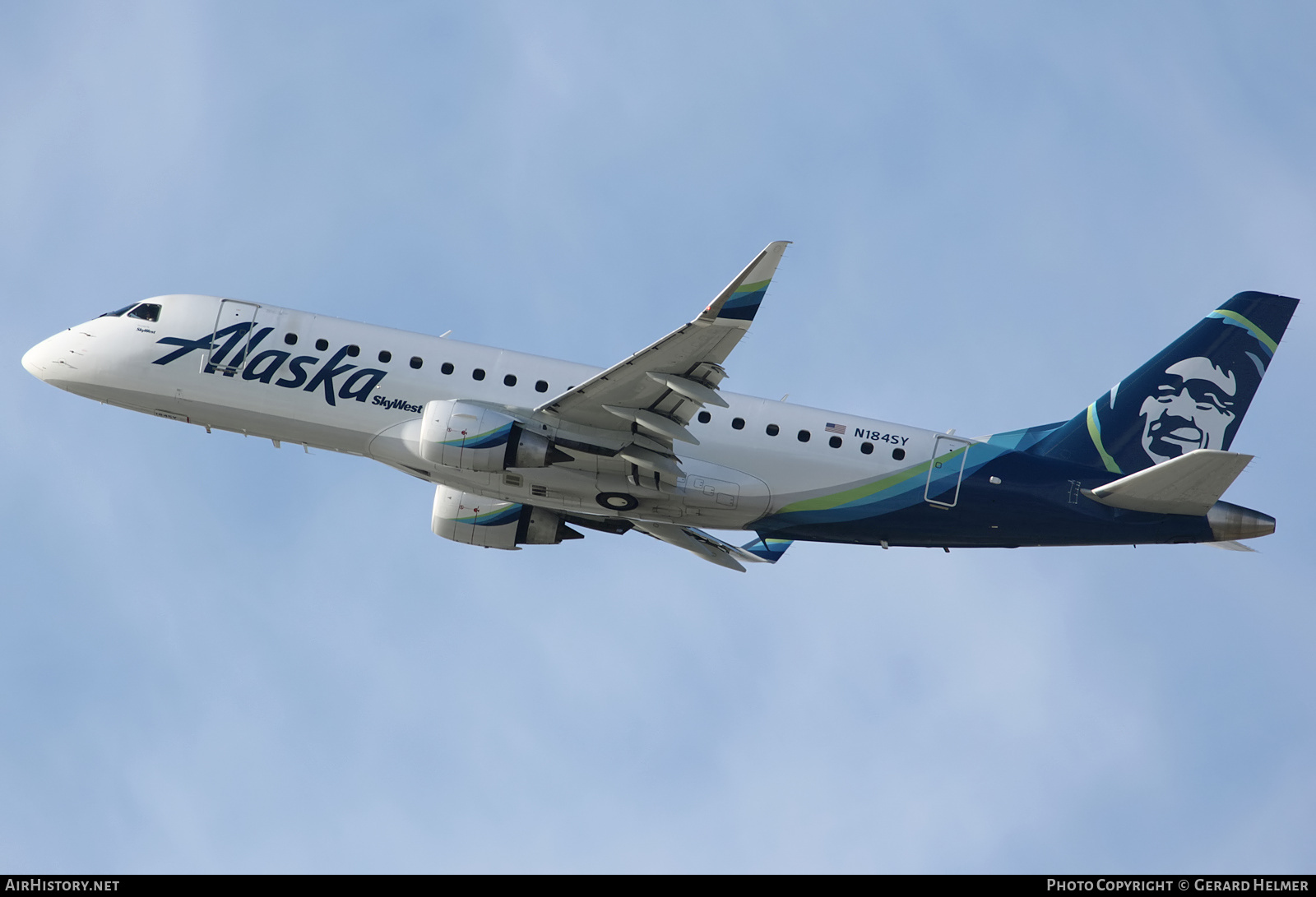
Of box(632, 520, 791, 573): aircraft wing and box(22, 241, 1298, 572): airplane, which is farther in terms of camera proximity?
box(632, 520, 791, 573): aircraft wing

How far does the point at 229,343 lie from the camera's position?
3959 centimetres

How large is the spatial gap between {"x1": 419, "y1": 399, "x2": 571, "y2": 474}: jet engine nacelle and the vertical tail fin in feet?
48.6

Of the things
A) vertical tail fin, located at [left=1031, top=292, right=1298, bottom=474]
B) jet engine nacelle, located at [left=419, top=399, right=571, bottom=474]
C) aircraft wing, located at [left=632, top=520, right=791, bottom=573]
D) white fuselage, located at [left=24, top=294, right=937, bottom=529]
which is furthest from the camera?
aircraft wing, located at [left=632, top=520, right=791, bottom=573]

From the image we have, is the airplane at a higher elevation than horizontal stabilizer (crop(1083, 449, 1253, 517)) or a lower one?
higher

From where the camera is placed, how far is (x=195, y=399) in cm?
3947

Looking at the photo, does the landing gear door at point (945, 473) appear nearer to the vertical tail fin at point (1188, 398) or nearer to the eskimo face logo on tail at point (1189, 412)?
the vertical tail fin at point (1188, 398)

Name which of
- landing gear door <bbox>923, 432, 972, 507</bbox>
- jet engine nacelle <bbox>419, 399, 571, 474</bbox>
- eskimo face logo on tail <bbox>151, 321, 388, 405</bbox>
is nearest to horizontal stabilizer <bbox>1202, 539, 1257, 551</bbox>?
landing gear door <bbox>923, 432, 972, 507</bbox>

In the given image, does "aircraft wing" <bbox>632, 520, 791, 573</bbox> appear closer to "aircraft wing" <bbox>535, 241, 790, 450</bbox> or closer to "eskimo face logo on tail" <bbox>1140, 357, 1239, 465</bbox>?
"aircraft wing" <bbox>535, 241, 790, 450</bbox>

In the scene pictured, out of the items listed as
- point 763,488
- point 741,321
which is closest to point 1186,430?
point 763,488

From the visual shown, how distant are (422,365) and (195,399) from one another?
6581 millimetres

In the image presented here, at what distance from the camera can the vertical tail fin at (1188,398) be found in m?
40.1

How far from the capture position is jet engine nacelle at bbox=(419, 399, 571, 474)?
36.3 m

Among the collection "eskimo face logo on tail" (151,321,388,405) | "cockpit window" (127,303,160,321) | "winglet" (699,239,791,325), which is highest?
"cockpit window" (127,303,160,321)

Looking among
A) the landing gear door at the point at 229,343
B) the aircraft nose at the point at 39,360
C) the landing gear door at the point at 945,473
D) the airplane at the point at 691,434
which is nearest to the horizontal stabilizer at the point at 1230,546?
the airplane at the point at 691,434
